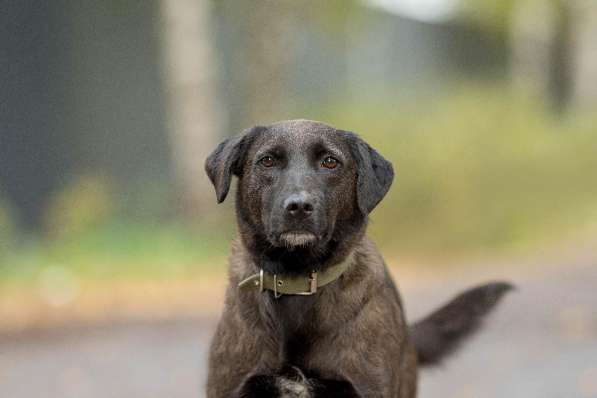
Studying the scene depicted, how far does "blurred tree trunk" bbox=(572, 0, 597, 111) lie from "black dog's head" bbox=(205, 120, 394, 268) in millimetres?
18787

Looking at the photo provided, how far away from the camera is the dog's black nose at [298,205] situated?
4.25 metres

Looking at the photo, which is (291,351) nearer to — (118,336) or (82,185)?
(118,336)

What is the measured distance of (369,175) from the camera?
4566 mm

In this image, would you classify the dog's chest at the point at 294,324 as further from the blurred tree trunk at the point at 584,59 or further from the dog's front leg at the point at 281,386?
the blurred tree trunk at the point at 584,59

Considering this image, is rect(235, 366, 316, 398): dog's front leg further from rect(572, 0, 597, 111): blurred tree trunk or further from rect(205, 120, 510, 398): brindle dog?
rect(572, 0, 597, 111): blurred tree trunk

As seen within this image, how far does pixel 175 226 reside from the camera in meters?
12.6

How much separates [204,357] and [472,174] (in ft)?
21.8

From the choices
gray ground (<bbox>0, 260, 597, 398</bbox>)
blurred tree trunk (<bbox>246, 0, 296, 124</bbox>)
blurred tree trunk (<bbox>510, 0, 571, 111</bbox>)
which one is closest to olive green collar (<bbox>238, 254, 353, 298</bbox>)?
gray ground (<bbox>0, 260, 597, 398</bbox>)

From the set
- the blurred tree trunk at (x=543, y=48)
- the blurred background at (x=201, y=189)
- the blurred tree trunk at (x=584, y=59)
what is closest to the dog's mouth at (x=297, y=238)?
the blurred background at (x=201, y=189)

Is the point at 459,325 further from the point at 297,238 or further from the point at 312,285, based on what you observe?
the point at 297,238

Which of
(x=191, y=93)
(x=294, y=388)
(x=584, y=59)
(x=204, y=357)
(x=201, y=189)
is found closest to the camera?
(x=294, y=388)

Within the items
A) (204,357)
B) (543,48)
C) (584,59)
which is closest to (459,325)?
(204,357)

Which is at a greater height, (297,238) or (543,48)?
(297,238)

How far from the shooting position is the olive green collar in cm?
454
